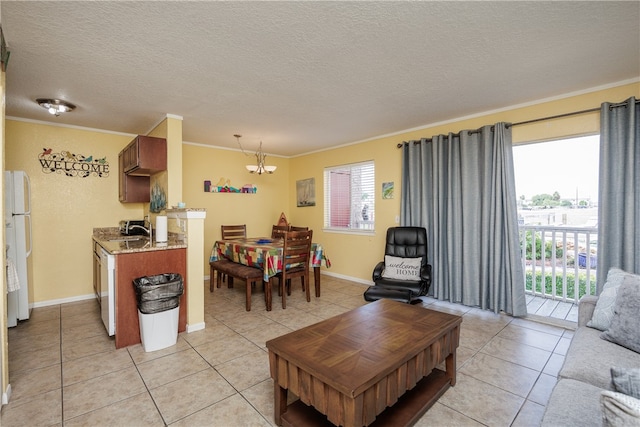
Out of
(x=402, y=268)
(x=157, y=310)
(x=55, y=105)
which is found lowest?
(x=157, y=310)

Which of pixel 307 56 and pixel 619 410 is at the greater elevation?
pixel 307 56

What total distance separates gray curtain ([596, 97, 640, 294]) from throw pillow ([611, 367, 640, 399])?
236cm

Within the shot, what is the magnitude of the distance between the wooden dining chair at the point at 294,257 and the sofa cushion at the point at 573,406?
2.80m

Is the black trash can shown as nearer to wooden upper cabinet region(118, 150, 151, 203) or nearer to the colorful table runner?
the colorful table runner

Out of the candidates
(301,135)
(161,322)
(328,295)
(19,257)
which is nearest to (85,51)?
(161,322)

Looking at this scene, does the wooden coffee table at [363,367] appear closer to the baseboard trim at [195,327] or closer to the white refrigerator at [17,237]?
the baseboard trim at [195,327]

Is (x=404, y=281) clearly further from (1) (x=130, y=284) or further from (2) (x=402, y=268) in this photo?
(1) (x=130, y=284)

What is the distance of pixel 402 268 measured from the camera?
3.83 m

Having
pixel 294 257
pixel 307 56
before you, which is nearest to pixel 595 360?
pixel 307 56

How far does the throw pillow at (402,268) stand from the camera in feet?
12.3

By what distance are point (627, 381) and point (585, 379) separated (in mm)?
655

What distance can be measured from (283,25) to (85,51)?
1.47m

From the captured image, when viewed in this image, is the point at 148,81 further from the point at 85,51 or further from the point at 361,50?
the point at 361,50

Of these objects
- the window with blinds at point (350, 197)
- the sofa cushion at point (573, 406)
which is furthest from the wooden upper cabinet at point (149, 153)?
the sofa cushion at point (573, 406)
